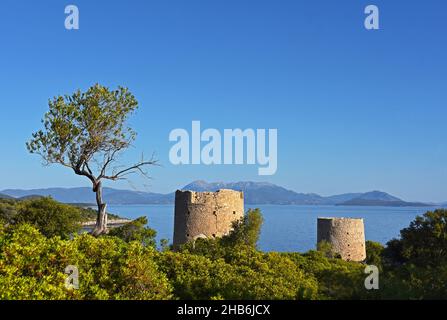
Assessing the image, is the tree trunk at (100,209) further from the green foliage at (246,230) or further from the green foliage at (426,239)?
the green foliage at (426,239)

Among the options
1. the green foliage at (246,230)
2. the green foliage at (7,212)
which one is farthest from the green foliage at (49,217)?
the green foliage at (246,230)

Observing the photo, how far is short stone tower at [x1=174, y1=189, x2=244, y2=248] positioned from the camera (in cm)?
3362

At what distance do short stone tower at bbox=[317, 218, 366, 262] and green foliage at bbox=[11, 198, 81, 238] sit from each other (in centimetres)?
2122

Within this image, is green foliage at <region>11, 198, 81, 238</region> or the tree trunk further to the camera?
green foliage at <region>11, 198, 81, 238</region>

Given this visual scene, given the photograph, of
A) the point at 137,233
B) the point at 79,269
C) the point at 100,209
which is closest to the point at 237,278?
the point at 79,269

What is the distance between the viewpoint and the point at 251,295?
12555mm

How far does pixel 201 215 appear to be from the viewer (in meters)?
33.7

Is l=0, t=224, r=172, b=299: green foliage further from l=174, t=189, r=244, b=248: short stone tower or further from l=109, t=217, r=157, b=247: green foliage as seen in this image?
l=174, t=189, r=244, b=248: short stone tower

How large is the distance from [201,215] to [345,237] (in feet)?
47.3

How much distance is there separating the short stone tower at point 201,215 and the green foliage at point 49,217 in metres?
10.0

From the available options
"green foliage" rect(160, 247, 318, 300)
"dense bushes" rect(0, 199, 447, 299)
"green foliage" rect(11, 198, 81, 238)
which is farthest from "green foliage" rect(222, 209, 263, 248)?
"green foliage" rect(11, 198, 81, 238)

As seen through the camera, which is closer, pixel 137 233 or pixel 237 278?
pixel 237 278

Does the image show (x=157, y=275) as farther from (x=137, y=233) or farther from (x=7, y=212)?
(x=7, y=212)
